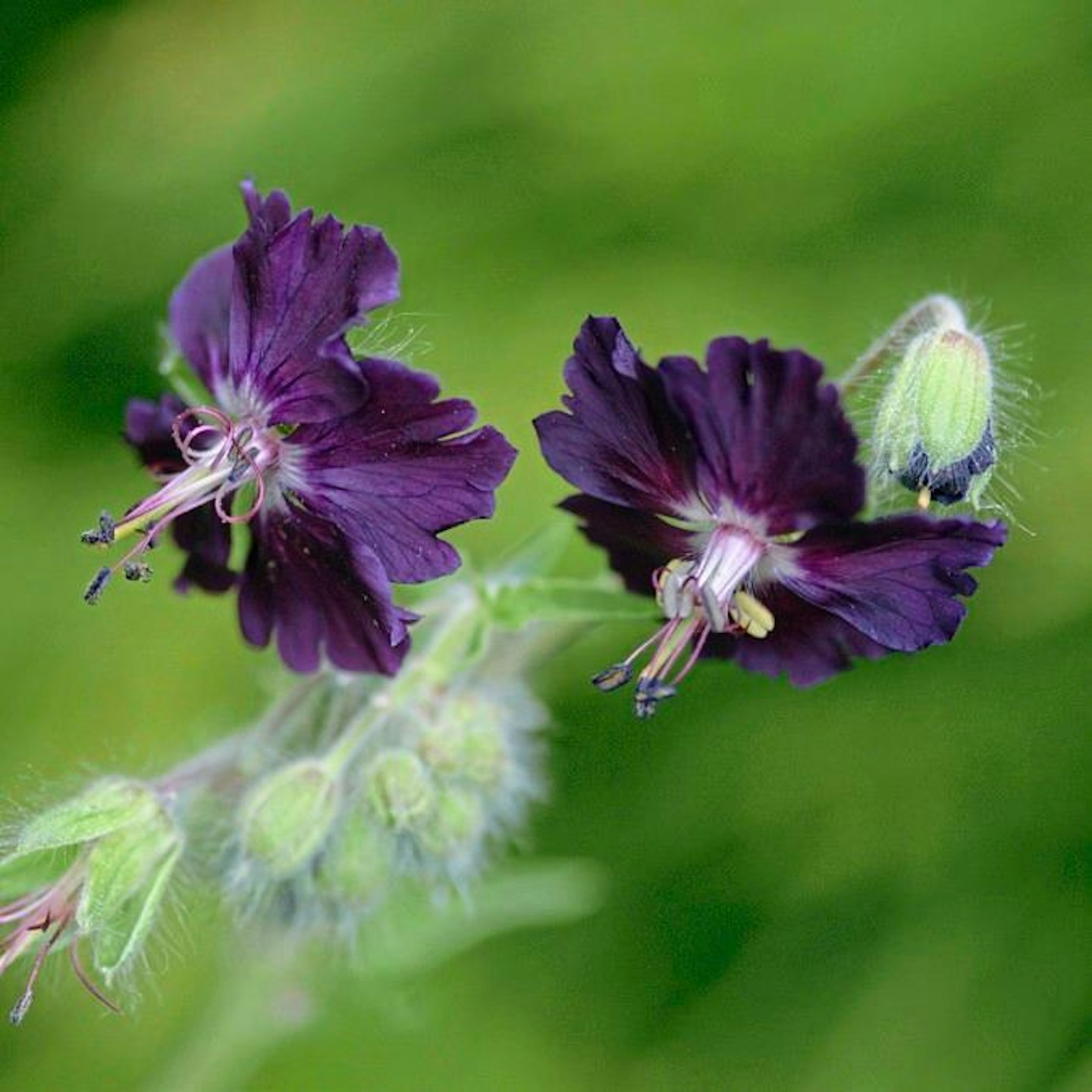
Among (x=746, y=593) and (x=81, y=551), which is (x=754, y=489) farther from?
(x=81, y=551)

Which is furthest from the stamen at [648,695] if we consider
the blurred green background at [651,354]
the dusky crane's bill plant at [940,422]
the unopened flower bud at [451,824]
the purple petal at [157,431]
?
the blurred green background at [651,354]

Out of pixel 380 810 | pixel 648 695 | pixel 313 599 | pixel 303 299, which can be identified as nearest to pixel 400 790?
pixel 380 810

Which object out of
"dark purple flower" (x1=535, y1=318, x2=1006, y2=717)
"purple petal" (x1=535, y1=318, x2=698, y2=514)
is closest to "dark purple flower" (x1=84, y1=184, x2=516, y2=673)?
"purple petal" (x1=535, y1=318, x2=698, y2=514)

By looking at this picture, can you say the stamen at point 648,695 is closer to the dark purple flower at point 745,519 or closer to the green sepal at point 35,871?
the dark purple flower at point 745,519

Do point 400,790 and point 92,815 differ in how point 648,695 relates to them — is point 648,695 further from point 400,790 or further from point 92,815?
point 92,815

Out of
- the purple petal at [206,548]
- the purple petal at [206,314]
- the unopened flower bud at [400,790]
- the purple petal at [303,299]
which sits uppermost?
the purple petal at [206,314]
